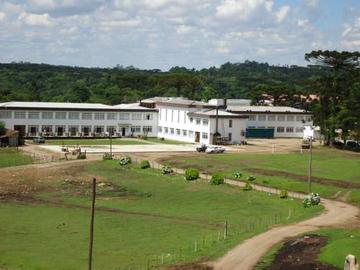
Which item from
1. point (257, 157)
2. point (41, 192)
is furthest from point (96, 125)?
point (41, 192)

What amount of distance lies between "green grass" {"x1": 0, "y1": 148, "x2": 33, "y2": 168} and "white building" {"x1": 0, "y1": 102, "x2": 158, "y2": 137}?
16.3m

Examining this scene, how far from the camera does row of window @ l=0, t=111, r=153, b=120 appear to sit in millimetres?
101562

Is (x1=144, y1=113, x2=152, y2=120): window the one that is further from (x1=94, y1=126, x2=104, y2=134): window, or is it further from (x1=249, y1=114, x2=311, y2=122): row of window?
(x1=249, y1=114, x2=311, y2=122): row of window

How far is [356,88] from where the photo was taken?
94.7 m

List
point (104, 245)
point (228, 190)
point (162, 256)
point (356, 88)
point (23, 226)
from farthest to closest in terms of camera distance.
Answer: point (356, 88)
point (228, 190)
point (23, 226)
point (104, 245)
point (162, 256)

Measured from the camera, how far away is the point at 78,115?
107 meters

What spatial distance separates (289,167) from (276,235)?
116 feet

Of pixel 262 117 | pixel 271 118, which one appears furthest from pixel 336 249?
pixel 271 118

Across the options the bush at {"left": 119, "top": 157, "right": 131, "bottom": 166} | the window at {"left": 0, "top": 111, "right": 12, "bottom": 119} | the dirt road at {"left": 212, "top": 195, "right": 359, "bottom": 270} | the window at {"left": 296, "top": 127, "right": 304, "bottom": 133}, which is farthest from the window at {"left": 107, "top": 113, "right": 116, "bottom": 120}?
the dirt road at {"left": 212, "top": 195, "right": 359, "bottom": 270}

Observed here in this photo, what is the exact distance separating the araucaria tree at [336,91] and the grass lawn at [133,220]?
3796cm

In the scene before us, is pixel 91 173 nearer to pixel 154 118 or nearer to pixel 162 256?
pixel 162 256

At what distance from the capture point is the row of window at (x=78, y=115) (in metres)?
102

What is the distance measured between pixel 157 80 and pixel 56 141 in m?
85.2

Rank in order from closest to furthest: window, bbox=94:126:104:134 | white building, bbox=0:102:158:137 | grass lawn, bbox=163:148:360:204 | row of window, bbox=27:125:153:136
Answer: grass lawn, bbox=163:148:360:204, white building, bbox=0:102:158:137, row of window, bbox=27:125:153:136, window, bbox=94:126:104:134
